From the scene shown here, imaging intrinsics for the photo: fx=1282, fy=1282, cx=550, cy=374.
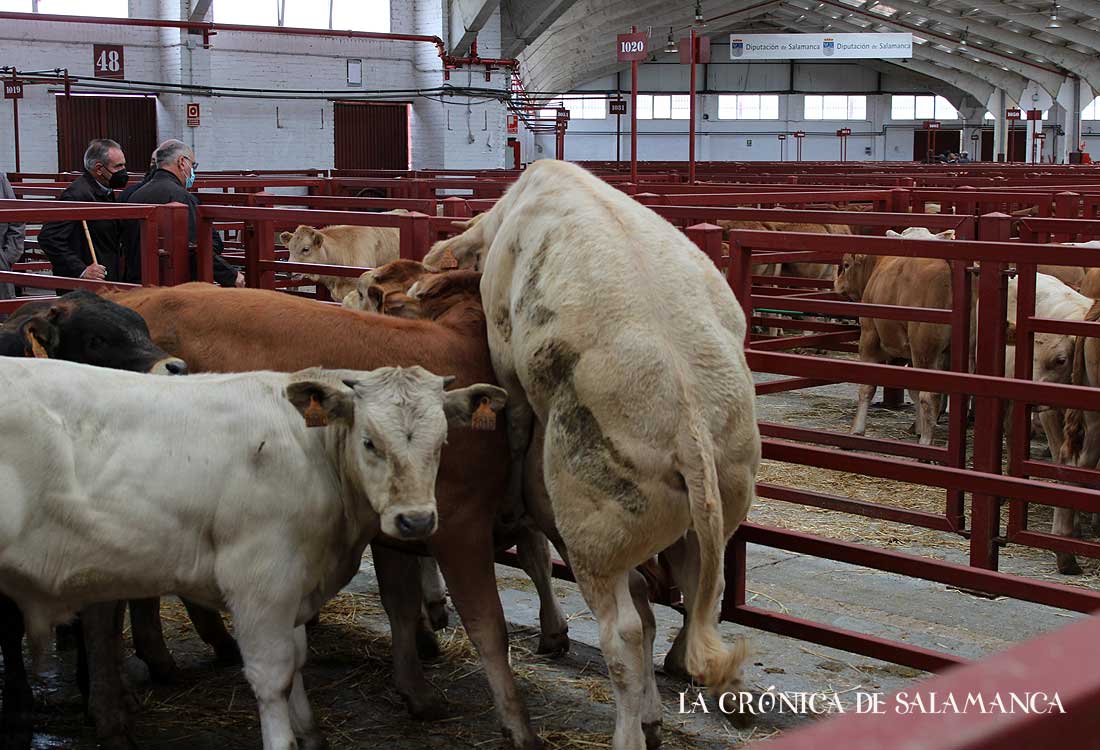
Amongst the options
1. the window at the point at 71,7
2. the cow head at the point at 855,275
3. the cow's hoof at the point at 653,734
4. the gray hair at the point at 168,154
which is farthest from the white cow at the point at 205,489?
the window at the point at 71,7

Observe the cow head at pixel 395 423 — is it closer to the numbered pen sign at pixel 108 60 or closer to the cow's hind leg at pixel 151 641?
the cow's hind leg at pixel 151 641

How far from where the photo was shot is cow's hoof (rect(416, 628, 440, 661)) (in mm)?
4445

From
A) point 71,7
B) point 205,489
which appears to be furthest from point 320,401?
point 71,7

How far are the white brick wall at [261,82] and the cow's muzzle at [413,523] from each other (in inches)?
872

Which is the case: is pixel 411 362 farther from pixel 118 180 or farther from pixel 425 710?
pixel 118 180

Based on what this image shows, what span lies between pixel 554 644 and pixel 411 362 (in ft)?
3.92

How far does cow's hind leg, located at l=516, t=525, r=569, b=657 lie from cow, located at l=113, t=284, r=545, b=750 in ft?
1.67

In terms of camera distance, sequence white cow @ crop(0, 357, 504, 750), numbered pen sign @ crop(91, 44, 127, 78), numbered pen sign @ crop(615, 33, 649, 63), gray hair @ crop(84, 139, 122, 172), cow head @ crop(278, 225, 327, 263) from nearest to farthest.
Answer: white cow @ crop(0, 357, 504, 750) → gray hair @ crop(84, 139, 122, 172) → cow head @ crop(278, 225, 327, 263) → numbered pen sign @ crop(615, 33, 649, 63) → numbered pen sign @ crop(91, 44, 127, 78)

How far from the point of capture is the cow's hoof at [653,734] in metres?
3.58

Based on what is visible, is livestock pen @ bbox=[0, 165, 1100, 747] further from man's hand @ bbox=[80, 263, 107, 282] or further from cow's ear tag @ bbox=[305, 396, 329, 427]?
cow's ear tag @ bbox=[305, 396, 329, 427]

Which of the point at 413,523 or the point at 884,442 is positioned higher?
the point at 413,523

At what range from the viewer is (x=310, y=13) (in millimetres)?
26266

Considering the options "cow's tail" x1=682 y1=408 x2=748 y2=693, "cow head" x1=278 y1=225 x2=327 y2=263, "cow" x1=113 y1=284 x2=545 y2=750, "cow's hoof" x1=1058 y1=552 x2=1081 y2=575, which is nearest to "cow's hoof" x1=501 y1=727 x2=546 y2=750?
"cow" x1=113 y1=284 x2=545 y2=750

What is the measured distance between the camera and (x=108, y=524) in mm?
3078
